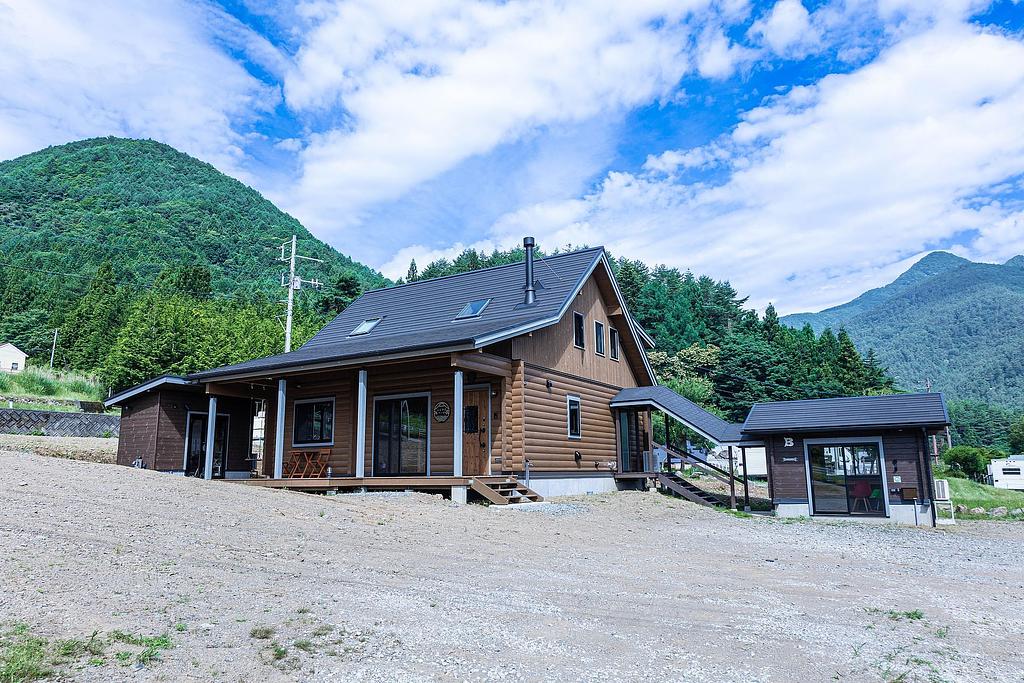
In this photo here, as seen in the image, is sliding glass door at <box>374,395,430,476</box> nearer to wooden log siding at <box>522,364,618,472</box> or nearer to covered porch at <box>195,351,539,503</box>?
covered porch at <box>195,351,539,503</box>

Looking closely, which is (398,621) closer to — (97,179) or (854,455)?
(854,455)

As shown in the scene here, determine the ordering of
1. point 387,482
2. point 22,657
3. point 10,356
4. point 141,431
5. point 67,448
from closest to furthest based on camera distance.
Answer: point 22,657, point 387,482, point 141,431, point 67,448, point 10,356

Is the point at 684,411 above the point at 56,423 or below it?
below

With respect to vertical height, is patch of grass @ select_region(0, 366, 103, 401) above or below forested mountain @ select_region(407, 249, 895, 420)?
below

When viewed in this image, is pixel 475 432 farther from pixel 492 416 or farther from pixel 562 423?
pixel 562 423

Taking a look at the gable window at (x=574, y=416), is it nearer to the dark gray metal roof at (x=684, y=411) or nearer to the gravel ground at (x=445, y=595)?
the dark gray metal roof at (x=684, y=411)

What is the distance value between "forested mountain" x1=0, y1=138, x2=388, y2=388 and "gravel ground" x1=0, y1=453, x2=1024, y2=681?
26.1m

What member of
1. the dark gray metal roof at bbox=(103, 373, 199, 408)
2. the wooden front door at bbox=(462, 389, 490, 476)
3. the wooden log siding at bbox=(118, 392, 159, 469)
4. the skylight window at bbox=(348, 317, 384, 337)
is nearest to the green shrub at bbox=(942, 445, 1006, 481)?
the skylight window at bbox=(348, 317, 384, 337)

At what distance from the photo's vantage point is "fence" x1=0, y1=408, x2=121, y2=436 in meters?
26.8

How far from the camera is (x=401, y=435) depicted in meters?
17.6

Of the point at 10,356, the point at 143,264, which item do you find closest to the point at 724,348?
the point at 10,356

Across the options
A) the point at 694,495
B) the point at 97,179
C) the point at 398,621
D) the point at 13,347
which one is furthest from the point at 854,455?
the point at 97,179

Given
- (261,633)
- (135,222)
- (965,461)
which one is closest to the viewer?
(261,633)

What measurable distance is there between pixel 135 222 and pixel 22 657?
96246mm
